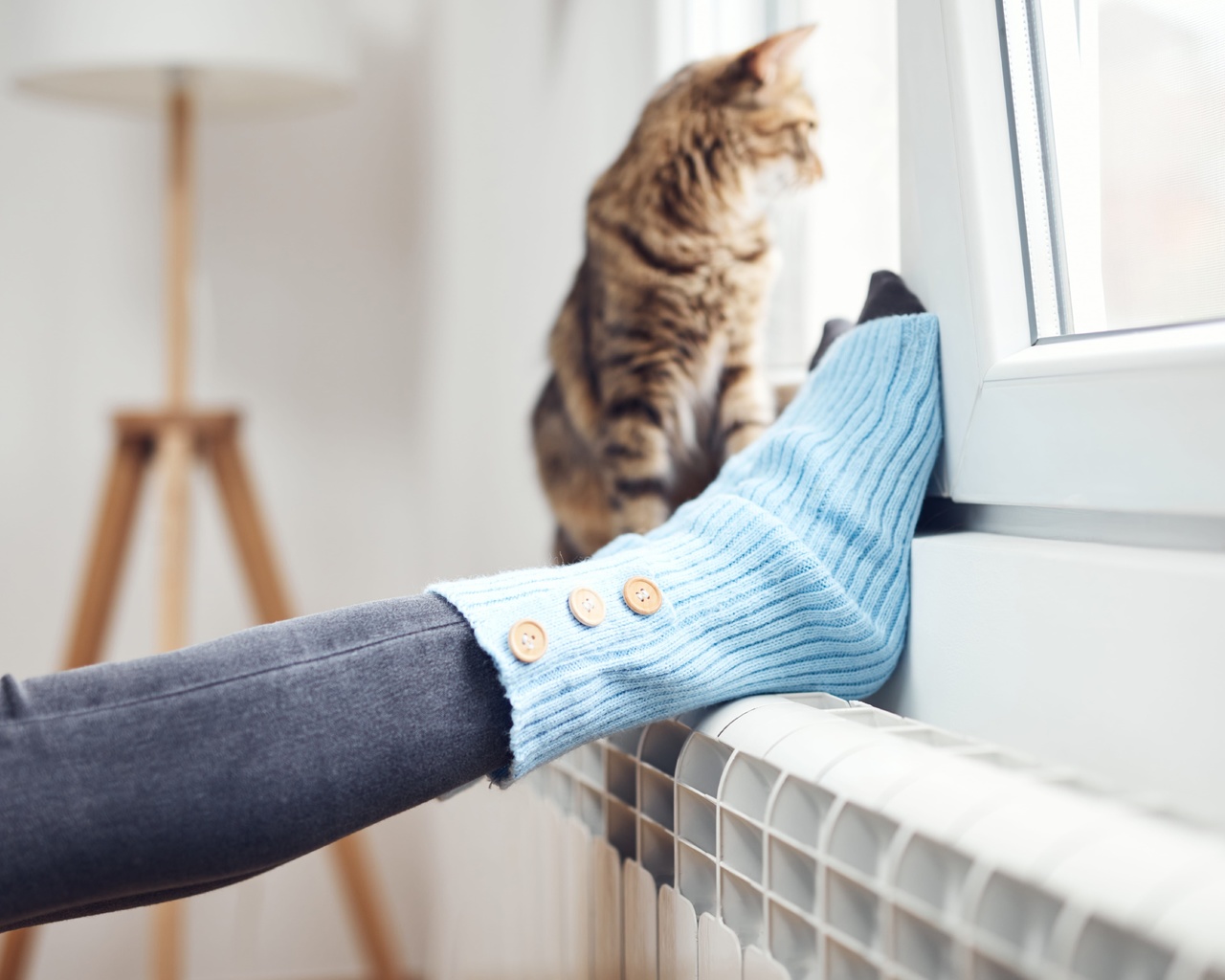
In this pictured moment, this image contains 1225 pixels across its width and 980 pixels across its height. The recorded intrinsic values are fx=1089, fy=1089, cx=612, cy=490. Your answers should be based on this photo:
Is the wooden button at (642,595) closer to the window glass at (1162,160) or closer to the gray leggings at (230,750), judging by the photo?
the gray leggings at (230,750)

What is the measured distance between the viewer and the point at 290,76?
5.04 ft

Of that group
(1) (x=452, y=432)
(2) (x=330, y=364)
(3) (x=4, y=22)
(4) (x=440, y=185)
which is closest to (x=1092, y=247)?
(1) (x=452, y=432)

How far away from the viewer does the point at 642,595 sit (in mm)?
533

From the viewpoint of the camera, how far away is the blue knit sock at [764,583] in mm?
505

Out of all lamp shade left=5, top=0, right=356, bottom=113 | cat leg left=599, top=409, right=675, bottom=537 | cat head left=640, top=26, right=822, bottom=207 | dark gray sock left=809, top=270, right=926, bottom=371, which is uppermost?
lamp shade left=5, top=0, right=356, bottom=113

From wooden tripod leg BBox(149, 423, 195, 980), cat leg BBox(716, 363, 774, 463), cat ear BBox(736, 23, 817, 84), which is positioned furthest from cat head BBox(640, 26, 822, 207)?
wooden tripod leg BBox(149, 423, 195, 980)

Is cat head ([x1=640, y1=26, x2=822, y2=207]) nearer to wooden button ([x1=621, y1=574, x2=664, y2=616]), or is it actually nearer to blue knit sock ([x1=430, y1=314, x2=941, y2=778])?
blue knit sock ([x1=430, y1=314, x2=941, y2=778])

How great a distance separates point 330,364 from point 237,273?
221 mm

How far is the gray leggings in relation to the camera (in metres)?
0.41

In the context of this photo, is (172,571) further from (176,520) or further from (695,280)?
(695,280)

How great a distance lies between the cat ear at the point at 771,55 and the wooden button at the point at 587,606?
0.50 meters

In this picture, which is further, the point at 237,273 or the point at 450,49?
the point at 237,273

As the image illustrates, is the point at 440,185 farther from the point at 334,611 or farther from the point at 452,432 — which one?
the point at 334,611

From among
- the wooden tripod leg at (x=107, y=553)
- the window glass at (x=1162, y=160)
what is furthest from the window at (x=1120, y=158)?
the wooden tripod leg at (x=107, y=553)
